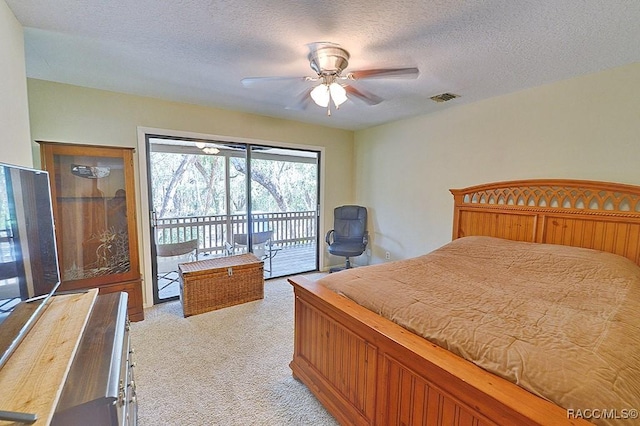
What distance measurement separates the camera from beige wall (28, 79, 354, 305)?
2.68 meters

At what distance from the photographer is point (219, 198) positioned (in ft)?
13.2

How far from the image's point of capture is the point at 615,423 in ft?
2.63

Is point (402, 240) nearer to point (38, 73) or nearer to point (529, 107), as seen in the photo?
point (529, 107)

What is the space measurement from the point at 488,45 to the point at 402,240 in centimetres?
269

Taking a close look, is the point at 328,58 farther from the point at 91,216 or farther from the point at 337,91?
the point at 91,216

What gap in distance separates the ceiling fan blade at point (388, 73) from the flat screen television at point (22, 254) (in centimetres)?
184

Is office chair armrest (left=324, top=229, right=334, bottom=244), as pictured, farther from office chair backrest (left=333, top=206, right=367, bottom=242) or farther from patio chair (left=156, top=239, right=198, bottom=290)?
patio chair (left=156, top=239, right=198, bottom=290)

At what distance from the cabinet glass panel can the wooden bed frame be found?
2075 millimetres

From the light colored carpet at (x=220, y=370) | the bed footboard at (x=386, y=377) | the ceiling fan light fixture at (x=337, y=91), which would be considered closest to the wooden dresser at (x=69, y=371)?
the light colored carpet at (x=220, y=370)

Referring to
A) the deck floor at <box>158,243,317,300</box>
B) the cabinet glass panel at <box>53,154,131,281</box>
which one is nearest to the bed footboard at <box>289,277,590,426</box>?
the cabinet glass panel at <box>53,154,131,281</box>

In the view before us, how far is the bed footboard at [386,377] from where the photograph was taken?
0.94 m

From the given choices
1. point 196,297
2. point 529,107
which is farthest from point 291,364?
point 529,107

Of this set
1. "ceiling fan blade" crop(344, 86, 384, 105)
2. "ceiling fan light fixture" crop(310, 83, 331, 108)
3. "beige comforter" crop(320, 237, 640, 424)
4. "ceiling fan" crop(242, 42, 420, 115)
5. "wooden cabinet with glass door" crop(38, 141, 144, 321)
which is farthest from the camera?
"wooden cabinet with glass door" crop(38, 141, 144, 321)

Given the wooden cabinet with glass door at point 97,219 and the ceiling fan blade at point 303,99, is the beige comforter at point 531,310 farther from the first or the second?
the wooden cabinet with glass door at point 97,219
